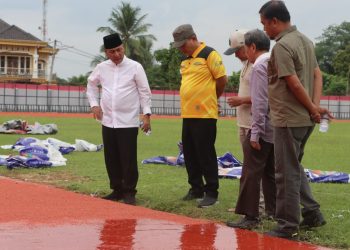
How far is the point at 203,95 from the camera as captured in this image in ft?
22.4

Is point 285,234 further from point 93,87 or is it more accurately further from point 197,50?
point 93,87

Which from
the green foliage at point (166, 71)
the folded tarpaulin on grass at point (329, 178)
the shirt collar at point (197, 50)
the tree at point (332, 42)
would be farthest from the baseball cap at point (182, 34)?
the tree at point (332, 42)

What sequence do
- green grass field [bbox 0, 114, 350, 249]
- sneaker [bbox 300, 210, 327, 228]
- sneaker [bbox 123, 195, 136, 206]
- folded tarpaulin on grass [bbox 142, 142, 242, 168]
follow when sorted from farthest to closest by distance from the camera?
folded tarpaulin on grass [bbox 142, 142, 242, 168] → sneaker [bbox 123, 195, 136, 206] → green grass field [bbox 0, 114, 350, 249] → sneaker [bbox 300, 210, 327, 228]

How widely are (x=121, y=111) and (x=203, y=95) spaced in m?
1.06

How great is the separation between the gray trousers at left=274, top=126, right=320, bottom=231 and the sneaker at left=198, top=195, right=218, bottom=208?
1.38 meters

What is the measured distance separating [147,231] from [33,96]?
42761 mm

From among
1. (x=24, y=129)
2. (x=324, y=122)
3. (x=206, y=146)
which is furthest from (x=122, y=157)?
(x=24, y=129)

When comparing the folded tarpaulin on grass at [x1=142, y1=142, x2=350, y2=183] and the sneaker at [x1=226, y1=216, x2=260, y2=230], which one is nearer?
the sneaker at [x1=226, y1=216, x2=260, y2=230]

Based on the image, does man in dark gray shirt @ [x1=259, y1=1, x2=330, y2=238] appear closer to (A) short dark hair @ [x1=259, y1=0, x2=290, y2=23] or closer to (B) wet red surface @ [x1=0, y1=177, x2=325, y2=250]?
(A) short dark hair @ [x1=259, y1=0, x2=290, y2=23]

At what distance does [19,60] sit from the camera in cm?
6738

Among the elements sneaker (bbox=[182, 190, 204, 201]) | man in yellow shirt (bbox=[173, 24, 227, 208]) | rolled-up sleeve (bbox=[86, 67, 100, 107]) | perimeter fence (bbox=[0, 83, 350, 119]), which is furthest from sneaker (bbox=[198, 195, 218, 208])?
perimeter fence (bbox=[0, 83, 350, 119])

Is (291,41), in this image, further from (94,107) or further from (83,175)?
(83,175)

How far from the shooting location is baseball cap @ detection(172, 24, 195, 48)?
6.82 metres

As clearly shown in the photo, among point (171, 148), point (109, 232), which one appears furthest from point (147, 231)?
point (171, 148)
